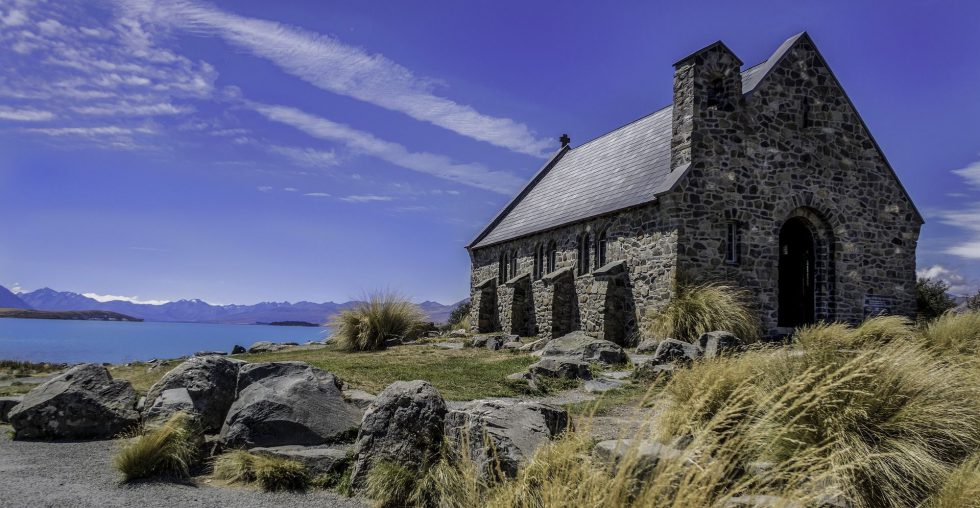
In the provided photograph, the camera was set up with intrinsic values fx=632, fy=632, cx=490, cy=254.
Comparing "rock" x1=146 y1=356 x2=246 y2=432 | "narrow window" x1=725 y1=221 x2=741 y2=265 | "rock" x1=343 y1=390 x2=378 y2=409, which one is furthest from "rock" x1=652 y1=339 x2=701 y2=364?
"rock" x1=146 y1=356 x2=246 y2=432

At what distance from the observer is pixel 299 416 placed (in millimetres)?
7996

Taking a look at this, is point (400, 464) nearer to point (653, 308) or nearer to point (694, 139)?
point (653, 308)

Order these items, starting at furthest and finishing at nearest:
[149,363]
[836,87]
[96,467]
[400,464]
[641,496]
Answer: [836,87], [149,363], [96,467], [400,464], [641,496]

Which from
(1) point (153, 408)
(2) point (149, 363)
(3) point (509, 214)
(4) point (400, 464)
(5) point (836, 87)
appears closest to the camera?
(4) point (400, 464)

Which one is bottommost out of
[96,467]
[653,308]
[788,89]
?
[96,467]

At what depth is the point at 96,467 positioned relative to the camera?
7.46 m

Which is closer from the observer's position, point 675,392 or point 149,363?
point 675,392

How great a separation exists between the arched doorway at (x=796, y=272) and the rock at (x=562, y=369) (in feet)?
36.4

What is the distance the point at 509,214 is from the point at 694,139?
1495 cm

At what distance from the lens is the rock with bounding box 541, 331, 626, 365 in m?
14.1

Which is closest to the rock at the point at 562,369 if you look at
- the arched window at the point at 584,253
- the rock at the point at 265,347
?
the arched window at the point at 584,253

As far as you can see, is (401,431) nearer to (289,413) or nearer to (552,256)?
(289,413)

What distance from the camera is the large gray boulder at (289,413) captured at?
7836mm

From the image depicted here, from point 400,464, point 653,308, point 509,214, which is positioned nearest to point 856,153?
point 653,308
